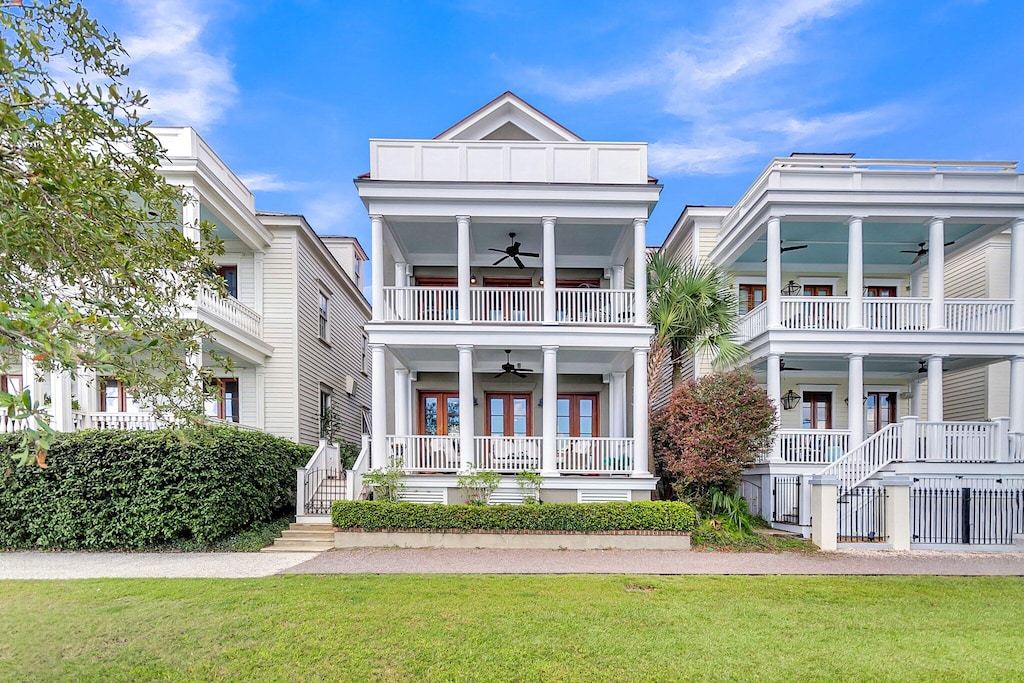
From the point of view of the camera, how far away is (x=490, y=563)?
29.5 feet

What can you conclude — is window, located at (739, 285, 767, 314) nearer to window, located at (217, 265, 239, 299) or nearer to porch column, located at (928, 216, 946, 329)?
porch column, located at (928, 216, 946, 329)

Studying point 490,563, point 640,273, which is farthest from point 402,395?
point 640,273

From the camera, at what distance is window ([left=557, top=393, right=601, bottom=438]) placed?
15.9 meters

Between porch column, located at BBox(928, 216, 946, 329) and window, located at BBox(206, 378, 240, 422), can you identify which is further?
window, located at BBox(206, 378, 240, 422)

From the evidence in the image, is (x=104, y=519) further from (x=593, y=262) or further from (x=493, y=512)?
(x=593, y=262)

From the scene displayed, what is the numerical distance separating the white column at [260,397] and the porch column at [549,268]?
330 inches

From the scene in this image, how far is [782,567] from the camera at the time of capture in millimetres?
8805

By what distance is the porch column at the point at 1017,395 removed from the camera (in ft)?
40.7

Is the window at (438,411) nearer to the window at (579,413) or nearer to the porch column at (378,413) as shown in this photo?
the window at (579,413)

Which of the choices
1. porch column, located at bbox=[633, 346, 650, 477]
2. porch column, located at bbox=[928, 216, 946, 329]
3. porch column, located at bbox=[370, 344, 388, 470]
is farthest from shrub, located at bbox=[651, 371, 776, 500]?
porch column, located at bbox=[370, 344, 388, 470]

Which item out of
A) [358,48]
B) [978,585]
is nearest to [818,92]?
[358,48]

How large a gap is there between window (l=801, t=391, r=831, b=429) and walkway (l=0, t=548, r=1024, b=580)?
675cm

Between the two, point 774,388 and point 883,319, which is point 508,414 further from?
point 883,319

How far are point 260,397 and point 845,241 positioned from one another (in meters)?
17.2
